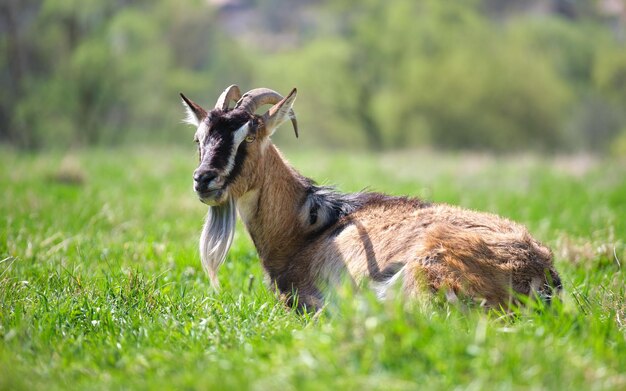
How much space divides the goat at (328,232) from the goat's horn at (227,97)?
1cm

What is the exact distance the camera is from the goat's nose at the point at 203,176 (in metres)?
5.02

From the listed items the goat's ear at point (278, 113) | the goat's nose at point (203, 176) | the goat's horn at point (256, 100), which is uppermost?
the goat's horn at point (256, 100)

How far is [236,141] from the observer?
5258mm

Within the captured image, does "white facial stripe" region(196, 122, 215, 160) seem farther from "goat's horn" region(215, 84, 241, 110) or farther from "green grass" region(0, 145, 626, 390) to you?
"green grass" region(0, 145, 626, 390)

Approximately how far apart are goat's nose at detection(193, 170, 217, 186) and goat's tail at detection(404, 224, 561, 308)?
162 cm

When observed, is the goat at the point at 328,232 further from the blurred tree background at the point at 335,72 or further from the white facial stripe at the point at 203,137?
the blurred tree background at the point at 335,72

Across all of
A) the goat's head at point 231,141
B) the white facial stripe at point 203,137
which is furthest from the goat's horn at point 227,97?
the white facial stripe at point 203,137

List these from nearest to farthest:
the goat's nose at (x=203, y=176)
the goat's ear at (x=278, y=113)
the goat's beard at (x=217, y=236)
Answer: the goat's nose at (x=203, y=176), the goat's beard at (x=217, y=236), the goat's ear at (x=278, y=113)

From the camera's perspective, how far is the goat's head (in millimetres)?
5133

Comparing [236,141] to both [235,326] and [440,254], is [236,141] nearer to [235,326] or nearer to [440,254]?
[235,326]

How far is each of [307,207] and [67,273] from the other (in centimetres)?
200

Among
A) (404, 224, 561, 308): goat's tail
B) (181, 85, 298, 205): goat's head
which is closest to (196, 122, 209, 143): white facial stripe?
(181, 85, 298, 205): goat's head

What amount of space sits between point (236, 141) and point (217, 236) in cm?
81

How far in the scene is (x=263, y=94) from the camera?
18.6 ft
